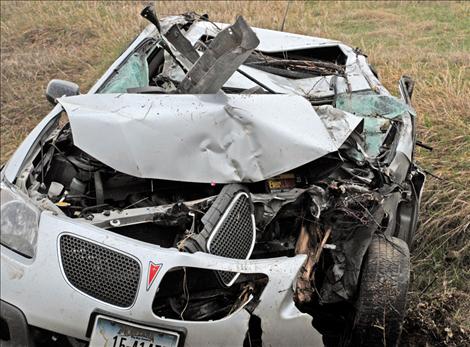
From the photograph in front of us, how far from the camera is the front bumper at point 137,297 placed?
98.2 inches

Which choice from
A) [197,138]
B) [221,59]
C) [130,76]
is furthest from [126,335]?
[130,76]

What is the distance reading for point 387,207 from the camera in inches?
126

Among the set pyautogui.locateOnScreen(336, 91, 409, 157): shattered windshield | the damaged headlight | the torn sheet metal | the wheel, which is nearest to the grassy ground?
the wheel

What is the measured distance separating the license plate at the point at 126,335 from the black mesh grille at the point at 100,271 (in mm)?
82

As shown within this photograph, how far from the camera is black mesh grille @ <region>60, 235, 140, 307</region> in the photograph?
2527 mm

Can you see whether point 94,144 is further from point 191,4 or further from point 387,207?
point 191,4

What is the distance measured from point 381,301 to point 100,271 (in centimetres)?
129

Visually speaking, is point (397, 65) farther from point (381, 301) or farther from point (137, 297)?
point (137, 297)

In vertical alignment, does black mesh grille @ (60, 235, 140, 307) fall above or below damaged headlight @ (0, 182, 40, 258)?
below


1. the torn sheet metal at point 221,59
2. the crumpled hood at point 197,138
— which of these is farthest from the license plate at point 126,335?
the torn sheet metal at point 221,59

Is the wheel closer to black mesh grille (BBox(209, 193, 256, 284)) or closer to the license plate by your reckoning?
black mesh grille (BBox(209, 193, 256, 284))

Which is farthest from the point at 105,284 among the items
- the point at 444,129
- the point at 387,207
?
the point at 444,129

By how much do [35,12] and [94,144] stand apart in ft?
30.2

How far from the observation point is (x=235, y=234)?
2.77 m
